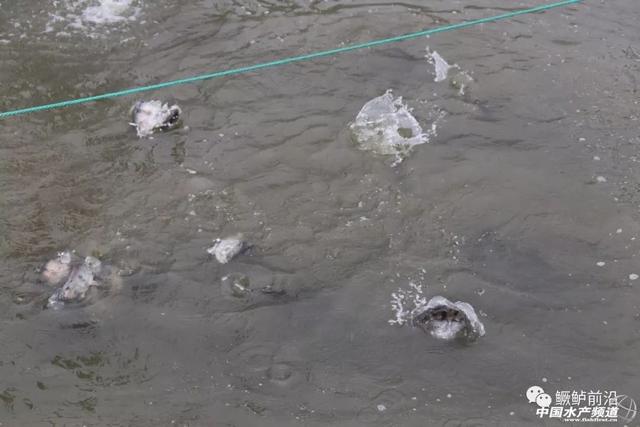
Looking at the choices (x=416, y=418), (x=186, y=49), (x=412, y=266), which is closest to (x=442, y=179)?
(x=412, y=266)

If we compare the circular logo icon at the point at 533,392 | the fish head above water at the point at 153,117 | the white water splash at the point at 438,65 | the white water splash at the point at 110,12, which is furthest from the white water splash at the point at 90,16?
the circular logo icon at the point at 533,392

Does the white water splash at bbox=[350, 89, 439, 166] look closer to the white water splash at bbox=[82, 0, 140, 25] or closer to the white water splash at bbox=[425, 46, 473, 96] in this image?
the white water splash at bbox=[425, 46, 473, 96]

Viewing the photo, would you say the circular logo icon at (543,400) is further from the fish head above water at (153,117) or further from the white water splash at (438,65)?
the fish head above water at (153,117)

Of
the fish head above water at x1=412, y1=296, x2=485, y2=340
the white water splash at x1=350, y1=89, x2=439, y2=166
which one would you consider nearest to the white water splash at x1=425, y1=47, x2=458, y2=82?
Answer: the white water splash at x1=350, y1=89, x2=439, y2=166

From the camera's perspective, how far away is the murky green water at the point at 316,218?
3.50 metres

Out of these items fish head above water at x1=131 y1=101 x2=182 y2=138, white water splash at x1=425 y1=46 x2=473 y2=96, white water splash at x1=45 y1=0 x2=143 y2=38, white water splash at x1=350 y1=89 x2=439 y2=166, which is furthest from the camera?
white water splash at x1=45 y1=0 x2=143 y2=38

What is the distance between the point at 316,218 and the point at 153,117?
1850 mm

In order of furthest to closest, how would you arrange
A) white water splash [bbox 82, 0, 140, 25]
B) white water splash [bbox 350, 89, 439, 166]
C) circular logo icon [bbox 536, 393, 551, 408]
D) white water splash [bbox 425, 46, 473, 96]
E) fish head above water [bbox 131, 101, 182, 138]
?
white water splash [bbox 82, 0, 140, 25] → white water splash [bbox 425, 46, 473, 96] → fish head above water [bbox 131, 101, 182, 138] → white water splash [bbox 350, 89, 439, 166] → circular logo icon [bbox 536, 393, 551, 408]

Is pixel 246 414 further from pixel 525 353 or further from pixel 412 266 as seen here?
pixel 525 353

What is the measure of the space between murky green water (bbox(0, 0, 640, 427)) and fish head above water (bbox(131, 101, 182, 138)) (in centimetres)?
12

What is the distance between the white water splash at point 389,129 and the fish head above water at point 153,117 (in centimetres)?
162

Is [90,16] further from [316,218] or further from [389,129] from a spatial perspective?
[316,218]

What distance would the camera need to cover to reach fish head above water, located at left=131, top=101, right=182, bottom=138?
5055 millimetres

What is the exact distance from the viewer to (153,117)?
16.7ft
